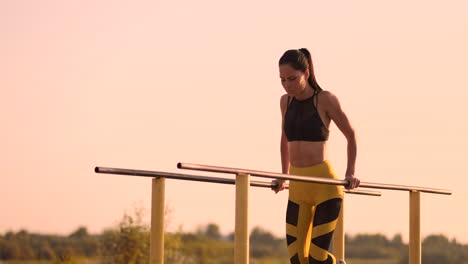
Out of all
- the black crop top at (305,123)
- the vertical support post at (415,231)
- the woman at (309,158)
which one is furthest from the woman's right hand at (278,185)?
the vertical support post at (415,231)

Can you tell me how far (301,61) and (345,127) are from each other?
62 cm

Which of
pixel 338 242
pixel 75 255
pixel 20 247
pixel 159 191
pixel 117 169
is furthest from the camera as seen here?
pixel 20 247

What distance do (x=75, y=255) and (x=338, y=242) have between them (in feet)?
44.8

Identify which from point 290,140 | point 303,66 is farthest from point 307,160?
point 303,66

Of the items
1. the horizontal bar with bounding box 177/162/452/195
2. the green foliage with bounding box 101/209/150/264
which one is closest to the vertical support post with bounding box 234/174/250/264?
the horizontal bar with bounding box 177/162/452/195

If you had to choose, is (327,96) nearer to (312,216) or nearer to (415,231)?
(312,216)

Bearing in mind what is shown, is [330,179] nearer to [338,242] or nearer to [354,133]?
[354,133]

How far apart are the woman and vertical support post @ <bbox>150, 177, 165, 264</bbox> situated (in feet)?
3.61

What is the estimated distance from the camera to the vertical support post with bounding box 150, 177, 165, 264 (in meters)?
6.22

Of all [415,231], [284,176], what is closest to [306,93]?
[284,176]

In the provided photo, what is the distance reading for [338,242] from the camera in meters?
8.25

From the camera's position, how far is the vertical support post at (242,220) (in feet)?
18.7

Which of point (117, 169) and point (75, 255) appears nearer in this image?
point (117, 169)

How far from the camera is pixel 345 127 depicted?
6750mm
